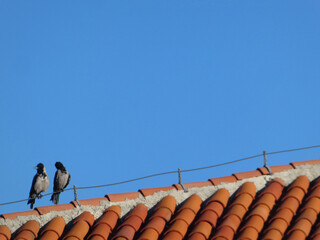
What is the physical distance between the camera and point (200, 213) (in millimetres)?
9758

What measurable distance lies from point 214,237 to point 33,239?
7.57 ft

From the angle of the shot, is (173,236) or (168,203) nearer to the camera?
(173,236)

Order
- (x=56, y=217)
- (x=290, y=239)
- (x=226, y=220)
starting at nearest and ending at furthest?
(x=290, y=239)
(x=226, y=220)
(x=56, y=217)

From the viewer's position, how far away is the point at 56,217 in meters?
9.90

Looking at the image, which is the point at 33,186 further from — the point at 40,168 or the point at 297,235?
the point at 297,235

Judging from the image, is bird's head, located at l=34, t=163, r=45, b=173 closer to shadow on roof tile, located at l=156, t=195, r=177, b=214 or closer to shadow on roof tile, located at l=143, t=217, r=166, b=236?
shadow on roof tile, located at l=156, t=195, r=177, b=214

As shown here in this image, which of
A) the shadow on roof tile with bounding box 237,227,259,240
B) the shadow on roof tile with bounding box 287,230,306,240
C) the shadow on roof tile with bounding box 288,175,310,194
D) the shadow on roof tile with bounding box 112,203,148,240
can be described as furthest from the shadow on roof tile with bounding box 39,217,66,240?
the shadow on roof tile with bounding box 288,175,310,194

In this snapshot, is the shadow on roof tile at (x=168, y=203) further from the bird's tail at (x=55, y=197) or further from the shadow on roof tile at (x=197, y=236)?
the bird's tail at (x=55, y=197)

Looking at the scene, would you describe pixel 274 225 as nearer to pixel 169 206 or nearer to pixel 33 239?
pixel 169 206

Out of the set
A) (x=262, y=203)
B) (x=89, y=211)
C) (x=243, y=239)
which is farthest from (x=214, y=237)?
(x=89, y=211)

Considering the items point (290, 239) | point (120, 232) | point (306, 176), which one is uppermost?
point (306, 176)

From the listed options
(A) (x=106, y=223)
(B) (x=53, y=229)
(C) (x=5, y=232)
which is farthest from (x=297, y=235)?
(C) (x=5, y=232)

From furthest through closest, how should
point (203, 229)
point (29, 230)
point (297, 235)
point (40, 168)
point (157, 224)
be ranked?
point (40, 168)
point (29, 230)
point (157, 224)
point (203, 229)
point (297, 235)

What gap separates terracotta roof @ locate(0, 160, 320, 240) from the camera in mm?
9102
